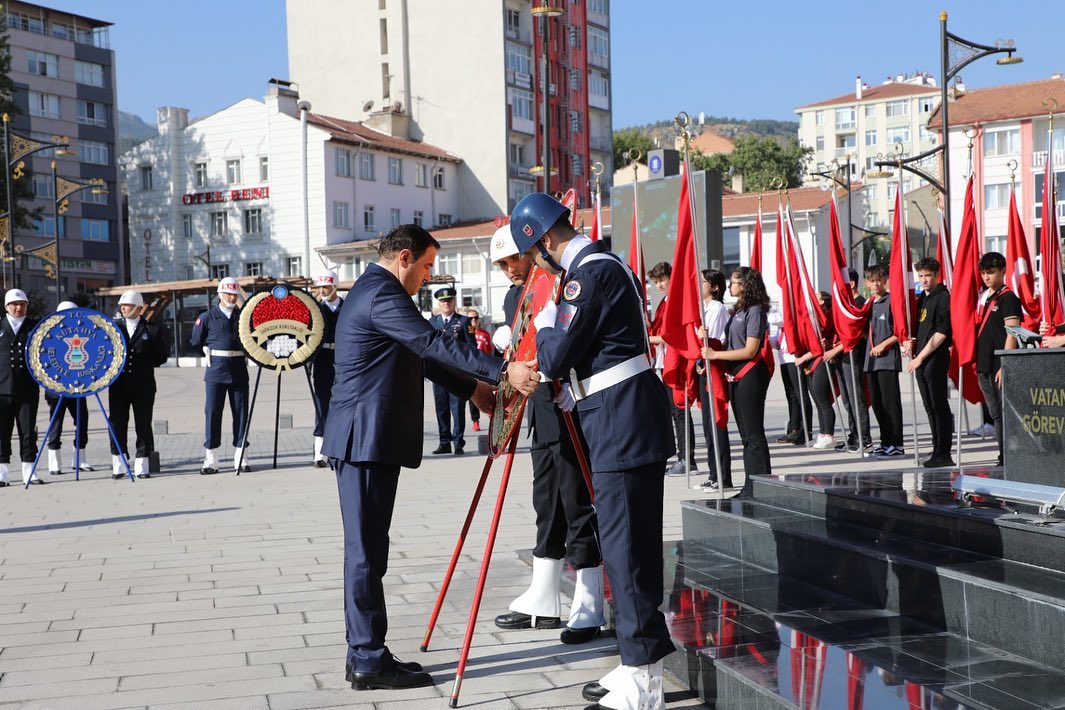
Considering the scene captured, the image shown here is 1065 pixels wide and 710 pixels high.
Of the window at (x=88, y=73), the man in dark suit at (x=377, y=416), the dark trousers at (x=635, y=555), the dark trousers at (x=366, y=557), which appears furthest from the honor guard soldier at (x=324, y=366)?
the window at (x=88, y=73)

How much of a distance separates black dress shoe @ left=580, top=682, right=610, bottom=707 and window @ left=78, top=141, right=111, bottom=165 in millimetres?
83388

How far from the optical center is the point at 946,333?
456 inches

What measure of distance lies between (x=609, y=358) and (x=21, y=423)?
12575 mm

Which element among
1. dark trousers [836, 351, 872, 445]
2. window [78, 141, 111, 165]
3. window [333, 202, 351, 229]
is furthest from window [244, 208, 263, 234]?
dark trousers [836, 351, 872, 445]

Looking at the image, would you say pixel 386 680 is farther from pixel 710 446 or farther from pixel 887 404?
pixel 887 404

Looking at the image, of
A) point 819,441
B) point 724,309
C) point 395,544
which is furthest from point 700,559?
point 819,441

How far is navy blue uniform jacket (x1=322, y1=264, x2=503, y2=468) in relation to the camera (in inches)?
214

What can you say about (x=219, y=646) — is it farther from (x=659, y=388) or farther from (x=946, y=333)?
(x=946, y=333)

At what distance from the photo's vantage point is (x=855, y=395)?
13.5 metres

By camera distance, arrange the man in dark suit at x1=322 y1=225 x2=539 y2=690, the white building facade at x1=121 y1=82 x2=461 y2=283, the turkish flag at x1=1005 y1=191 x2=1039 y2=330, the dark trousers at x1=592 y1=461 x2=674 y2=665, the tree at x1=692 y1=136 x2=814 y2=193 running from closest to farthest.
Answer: the dark trousers at x1=592 y1=461 x2=674 y2=665 → the man in dark suit at x1=322 y1=225 x2=539 y2=690 → the turkish flag at x1=1005 y1=191 x2=1039 y2=330 → the white building facade at x1=121 y1=82 x2=461 y2=283 → the tree at x1=692 y1=136 x2=814 y2=193

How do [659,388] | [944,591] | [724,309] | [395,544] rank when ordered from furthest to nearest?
[724,309] < [395,544] < [944,591] < [659,388]

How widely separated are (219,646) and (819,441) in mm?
10136

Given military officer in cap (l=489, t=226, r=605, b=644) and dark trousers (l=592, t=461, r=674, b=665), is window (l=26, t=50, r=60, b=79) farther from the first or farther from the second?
dark trousers (l=592, t=461, r=674, b=665)

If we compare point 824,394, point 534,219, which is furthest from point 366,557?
point 824,394
